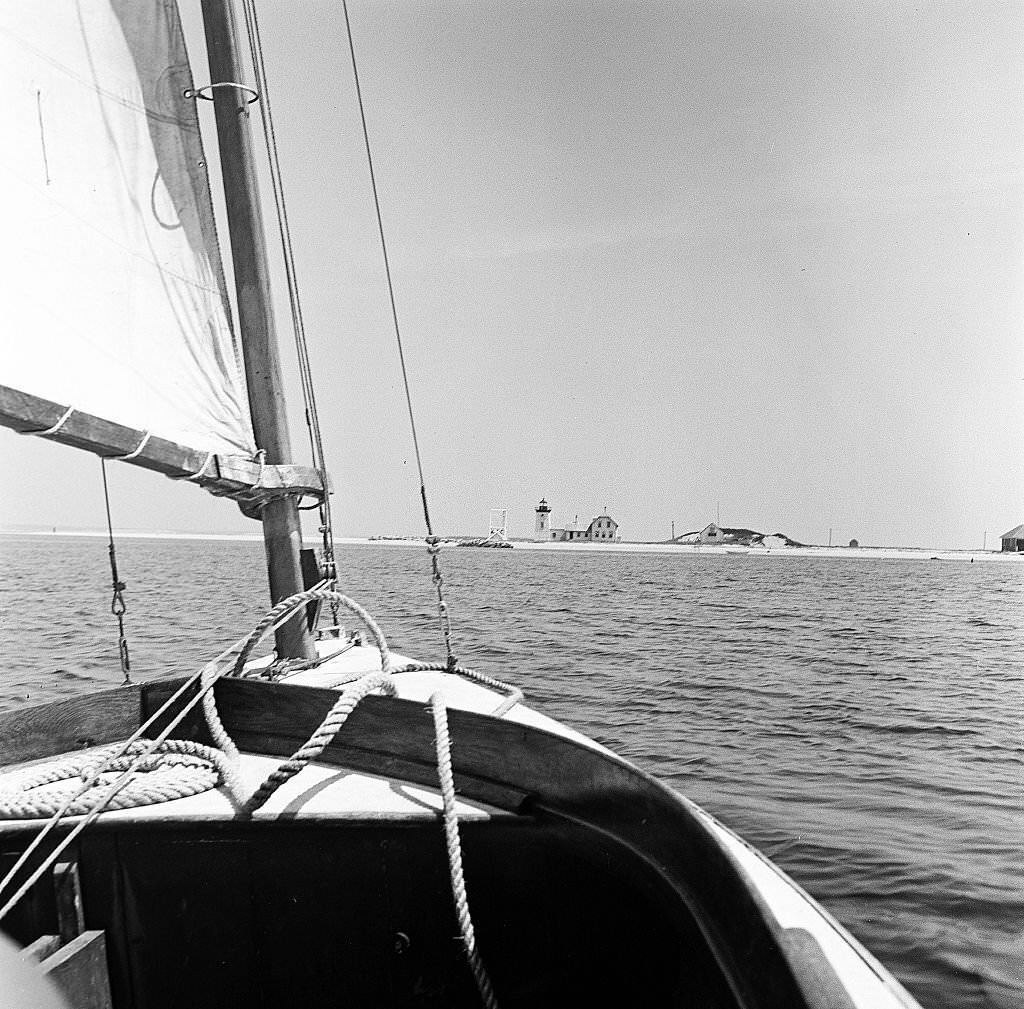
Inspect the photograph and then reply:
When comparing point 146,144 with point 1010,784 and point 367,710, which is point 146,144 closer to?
point 367,710

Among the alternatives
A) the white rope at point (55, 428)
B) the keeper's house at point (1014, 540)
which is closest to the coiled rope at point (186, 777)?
the white rope at point (55, 428)

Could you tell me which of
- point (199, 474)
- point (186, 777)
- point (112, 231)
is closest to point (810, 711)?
point (199, 474)

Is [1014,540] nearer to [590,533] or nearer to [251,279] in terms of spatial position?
[590,533]

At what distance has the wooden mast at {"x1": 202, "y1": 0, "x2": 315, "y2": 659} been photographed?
200 inches

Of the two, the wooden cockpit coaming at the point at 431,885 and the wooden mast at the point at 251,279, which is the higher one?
the wooden mast at the point at 251,279

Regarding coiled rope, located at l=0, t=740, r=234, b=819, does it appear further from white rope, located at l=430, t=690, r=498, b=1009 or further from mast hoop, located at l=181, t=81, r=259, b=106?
mast hoop, located at l=181, t=81, r=259, b=106

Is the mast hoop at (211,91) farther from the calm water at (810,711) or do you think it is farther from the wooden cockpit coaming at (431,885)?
the calm water at (810,711)

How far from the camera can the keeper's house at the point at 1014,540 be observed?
120 m

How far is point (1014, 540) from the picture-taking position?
125625 millimetres

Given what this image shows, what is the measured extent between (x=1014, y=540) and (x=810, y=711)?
427 feet

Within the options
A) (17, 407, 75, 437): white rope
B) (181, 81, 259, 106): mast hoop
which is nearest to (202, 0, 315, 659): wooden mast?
(181, 81, 259, 106): mast hoop

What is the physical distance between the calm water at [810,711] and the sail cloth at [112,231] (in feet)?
16.6

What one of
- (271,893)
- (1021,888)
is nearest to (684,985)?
(271,893)

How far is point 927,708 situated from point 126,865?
42.8ft
